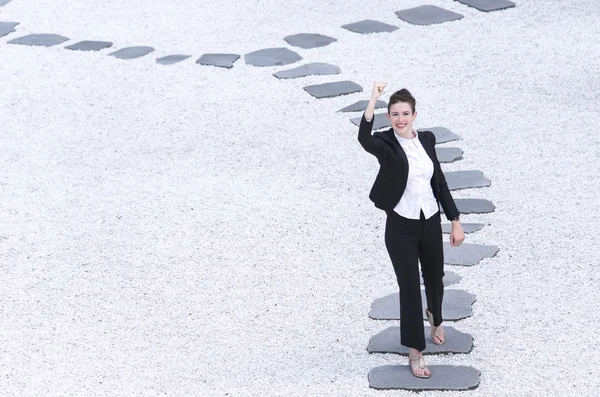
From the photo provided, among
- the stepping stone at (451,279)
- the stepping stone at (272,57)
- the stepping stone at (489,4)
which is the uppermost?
the stepping stone at (489,4)

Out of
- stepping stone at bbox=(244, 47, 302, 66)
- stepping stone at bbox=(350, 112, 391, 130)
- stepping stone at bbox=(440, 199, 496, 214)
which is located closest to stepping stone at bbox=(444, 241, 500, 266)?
stepping stone at bbox=(440, 199, 496, 214)

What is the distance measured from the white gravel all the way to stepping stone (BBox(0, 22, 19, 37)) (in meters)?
0.17

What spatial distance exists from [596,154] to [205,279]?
3.61 m

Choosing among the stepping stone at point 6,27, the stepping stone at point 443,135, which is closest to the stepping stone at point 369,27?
the stepping stone at point 443,135

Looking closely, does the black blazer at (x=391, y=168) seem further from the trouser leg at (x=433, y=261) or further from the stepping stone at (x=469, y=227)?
the stepping stone at (x=469, y=227)

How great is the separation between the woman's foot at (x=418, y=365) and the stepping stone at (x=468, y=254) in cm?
136

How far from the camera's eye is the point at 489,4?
11672 mm

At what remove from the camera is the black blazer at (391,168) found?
5.23m

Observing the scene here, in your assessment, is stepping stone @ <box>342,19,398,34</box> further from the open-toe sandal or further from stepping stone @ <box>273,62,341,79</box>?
the open-toe sandal

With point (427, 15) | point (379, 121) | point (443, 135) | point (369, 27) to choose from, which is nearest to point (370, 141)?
point (443, 135)

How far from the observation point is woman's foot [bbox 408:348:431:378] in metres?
5.43

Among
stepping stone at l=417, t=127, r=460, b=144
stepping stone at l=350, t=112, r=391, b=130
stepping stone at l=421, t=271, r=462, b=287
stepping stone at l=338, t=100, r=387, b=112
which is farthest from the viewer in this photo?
stepping stone at l=338, t=100, r=387, b=112

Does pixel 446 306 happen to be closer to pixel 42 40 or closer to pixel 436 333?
pixel 436 333

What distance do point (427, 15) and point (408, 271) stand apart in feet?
22.2
